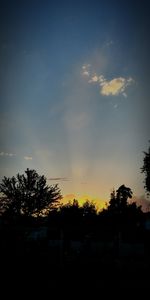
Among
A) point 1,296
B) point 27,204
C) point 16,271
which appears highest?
point 27,204

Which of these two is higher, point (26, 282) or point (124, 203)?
point (124, 203)

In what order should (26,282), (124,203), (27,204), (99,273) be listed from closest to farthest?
(26,282)
(99,273)
(27,204)
(124,203)

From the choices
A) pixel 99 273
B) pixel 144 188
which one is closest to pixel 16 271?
pixel 99 273

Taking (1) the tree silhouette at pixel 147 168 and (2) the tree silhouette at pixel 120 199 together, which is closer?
(1) the tree silhouette at pixel 147 168

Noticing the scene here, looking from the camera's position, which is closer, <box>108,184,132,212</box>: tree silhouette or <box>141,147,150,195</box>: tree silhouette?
<box>141,147,150,195</box>: tree silhouette

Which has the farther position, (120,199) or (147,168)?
(120,199)

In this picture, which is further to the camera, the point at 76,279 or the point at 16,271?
the point at 76,279

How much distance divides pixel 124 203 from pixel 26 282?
8023 centimetres

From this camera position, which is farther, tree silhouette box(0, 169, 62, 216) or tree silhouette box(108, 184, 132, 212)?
tree silhouette box(108, 184, 132, 212)

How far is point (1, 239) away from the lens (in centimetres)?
970

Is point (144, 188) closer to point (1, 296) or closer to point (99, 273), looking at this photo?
point (99, 273)

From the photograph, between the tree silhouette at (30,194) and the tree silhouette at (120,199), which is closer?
the tree silhouette at (30,194)

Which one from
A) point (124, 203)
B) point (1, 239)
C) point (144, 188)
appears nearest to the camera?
point (1, 239)

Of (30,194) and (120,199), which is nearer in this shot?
(30,194)
